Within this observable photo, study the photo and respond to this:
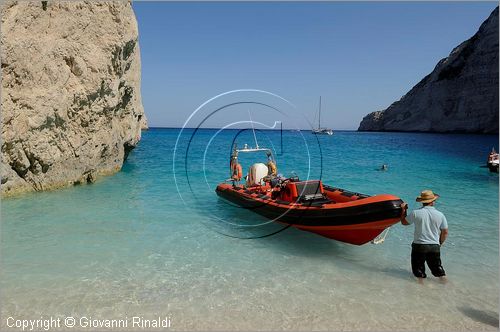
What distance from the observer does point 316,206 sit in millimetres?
9719

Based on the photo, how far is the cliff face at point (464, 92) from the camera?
82562mm

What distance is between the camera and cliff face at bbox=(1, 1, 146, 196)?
13.8 meters

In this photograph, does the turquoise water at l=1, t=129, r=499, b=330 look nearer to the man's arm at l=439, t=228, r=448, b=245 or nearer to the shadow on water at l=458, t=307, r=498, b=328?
the shadow on water at l=458, t=307, r=498, b=328

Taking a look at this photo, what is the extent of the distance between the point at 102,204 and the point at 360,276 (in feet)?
36.3

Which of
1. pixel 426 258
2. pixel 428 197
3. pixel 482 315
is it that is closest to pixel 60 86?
pixel 428 197

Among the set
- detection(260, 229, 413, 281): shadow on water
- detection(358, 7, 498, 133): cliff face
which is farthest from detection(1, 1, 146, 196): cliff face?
detection(358, 7, 498, 133): cliff face

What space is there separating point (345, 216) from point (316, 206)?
100 centimetres

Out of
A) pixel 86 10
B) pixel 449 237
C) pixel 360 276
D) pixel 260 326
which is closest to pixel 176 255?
pixel 260 326

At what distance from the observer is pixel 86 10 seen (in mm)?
16719

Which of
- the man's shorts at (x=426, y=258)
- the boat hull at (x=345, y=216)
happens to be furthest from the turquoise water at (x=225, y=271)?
the boat hull at (x=345, y=216)

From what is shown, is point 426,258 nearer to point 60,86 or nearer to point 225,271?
point 225,271

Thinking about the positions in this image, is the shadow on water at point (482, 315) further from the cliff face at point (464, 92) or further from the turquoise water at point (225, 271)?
the cliff face at point (464, 92)

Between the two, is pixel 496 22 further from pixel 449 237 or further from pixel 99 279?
pixel 99 279

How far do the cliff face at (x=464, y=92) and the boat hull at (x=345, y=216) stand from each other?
90692mm
